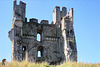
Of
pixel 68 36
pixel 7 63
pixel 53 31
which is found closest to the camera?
pixel 7 63

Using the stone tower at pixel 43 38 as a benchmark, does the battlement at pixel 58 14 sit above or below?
above

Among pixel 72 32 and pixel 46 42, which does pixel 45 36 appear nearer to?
pixel 46 42

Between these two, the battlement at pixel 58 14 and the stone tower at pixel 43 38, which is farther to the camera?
the battlement at pixel 58 14

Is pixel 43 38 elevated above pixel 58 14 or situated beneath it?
situated beneath

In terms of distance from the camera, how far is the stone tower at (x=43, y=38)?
937 inches

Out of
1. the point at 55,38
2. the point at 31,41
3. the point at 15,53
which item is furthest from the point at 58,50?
the point at 15,53

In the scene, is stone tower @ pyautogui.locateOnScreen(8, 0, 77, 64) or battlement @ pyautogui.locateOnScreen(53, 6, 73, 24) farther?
battlement @ pyautogui.locateOnScreen(53, 6, 73, 24)

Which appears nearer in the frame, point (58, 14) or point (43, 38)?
point (43, 38)

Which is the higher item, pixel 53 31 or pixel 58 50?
pixel 53 31

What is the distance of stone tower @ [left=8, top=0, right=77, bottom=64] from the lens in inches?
937

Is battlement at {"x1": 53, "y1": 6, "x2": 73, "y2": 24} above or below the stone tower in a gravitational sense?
above

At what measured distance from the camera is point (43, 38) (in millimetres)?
25500

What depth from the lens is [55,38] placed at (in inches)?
1021

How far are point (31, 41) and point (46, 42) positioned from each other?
1.79 metres
